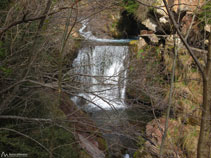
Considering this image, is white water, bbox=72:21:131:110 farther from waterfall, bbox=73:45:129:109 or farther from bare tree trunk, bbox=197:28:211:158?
bare tree trunk, bbox=197:28:211:158

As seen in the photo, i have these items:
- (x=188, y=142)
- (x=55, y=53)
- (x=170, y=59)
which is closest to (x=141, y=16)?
(x=170, y=59)

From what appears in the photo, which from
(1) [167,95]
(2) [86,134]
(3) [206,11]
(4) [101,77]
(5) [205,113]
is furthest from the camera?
(1) [167,95]

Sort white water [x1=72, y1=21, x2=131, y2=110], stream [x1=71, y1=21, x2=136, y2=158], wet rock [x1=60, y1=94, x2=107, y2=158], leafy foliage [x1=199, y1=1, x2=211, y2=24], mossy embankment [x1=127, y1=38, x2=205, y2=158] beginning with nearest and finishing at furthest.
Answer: leafy foliage [x1=199, y1=1, x2=211, y2=24] → stream [x1=71, y1=21, x2=136, y2=158] → white water [x1=72, y1=21, x2=131, y2=110] → mossy embankment [x1=127, y1=38, x2=205, y2=158] → wet rock [x1=60, y1=94, x2=107, y2=158]

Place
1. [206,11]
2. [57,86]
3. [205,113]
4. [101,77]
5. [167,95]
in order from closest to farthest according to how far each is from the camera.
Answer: [205,113] → [206,11] → [57,86] → [101,77] → [167,95]

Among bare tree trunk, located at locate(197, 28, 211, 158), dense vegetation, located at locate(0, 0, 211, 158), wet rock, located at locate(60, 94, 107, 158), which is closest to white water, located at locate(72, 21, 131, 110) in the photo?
dense vegetation, located at locate(0, 0, 211, 158)

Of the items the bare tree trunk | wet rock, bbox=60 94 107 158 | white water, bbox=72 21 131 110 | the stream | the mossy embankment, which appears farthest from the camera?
wet rock, bbox=60 94 107 158

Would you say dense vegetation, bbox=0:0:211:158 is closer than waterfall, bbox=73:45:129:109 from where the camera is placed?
Yes

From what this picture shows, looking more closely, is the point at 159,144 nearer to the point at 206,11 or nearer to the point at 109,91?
the point at 109,91

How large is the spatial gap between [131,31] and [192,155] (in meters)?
9.52

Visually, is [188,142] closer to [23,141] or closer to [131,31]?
[23,141]

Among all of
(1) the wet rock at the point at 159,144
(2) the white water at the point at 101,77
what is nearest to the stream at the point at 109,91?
(2) the white water at the point at 101,77

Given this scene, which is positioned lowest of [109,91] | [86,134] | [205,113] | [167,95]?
[86,134]

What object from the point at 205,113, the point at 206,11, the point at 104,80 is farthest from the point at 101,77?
the point at 205,113

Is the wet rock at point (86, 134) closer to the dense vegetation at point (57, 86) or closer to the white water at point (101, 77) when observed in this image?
the dense vegetation at point (57, 86)
